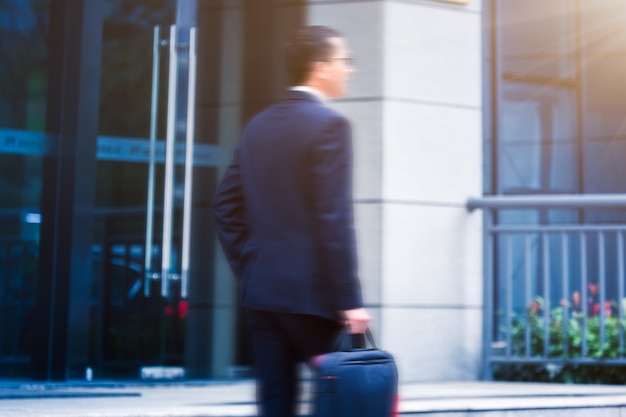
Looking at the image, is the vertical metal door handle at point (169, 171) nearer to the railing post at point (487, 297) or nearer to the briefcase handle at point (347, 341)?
the railing post at point (487, 297)

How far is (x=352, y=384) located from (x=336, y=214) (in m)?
0.51

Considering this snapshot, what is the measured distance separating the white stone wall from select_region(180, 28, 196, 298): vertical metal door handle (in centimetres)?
90

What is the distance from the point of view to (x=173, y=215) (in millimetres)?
7910

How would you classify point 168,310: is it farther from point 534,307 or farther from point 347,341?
point 347,341

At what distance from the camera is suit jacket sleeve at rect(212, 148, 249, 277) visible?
3.85 m

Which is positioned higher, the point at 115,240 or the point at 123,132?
the point at 123,132

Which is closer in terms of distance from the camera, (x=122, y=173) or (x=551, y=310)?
(x=122, y=173)

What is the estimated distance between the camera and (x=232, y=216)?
3869 mm

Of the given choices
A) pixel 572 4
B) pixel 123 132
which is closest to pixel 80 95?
pixel 123 132

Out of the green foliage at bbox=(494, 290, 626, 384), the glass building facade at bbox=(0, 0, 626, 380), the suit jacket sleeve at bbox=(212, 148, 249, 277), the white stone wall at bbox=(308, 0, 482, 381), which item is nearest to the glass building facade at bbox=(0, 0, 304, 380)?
the glass building facade at bbox=(0, 0, 626, 380)

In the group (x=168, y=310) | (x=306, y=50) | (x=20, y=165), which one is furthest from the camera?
(x=168, y=310)

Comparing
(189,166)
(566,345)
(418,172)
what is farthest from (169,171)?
(566,345)

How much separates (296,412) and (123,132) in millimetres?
4402

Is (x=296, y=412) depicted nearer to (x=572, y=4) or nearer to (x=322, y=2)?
(x=322, y=2)
